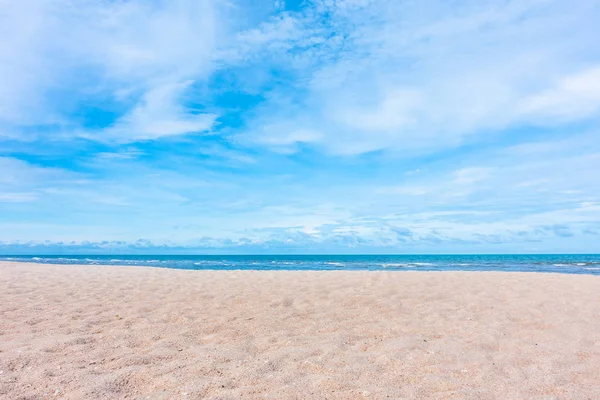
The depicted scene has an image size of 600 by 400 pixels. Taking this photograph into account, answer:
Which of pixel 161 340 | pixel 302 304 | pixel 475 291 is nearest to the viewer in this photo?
pixel 161 340

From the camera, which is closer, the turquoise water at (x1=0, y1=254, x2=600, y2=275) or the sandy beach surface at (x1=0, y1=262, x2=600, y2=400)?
the sandy beach surface at (x1=0, y1=262, x2=600, y2=400)

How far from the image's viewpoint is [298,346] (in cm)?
589

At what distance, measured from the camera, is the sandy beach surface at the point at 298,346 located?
172 inches

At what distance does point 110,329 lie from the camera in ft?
22.3

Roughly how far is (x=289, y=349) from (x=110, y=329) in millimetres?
3270

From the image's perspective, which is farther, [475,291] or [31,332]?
[475,291]

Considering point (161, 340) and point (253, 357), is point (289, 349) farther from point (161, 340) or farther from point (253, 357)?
point (161, 340)

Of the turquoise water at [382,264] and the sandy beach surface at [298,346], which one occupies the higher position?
the turquoise water at [382,264]

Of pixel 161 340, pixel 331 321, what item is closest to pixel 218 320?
pixel 161 340

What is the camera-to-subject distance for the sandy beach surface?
4379 mm

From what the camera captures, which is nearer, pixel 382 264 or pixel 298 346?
pixel 298 346

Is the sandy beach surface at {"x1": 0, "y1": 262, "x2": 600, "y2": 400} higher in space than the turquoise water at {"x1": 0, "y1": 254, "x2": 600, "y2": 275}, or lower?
lower

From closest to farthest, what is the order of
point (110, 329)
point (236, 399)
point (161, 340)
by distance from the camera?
1. point (236, 399)
2. point (161, 340)
3. point (110, 329)

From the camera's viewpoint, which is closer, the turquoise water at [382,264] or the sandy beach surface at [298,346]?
the sandy beach surface at [298,346]
